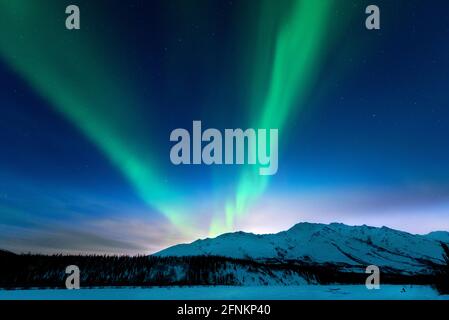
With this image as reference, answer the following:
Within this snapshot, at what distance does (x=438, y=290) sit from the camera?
35.5 m

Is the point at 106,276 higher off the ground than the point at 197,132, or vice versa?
the point at 197,132

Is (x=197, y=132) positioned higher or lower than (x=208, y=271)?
higher

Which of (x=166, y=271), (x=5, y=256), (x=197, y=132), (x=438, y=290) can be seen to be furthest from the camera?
(x=166, y=271)
